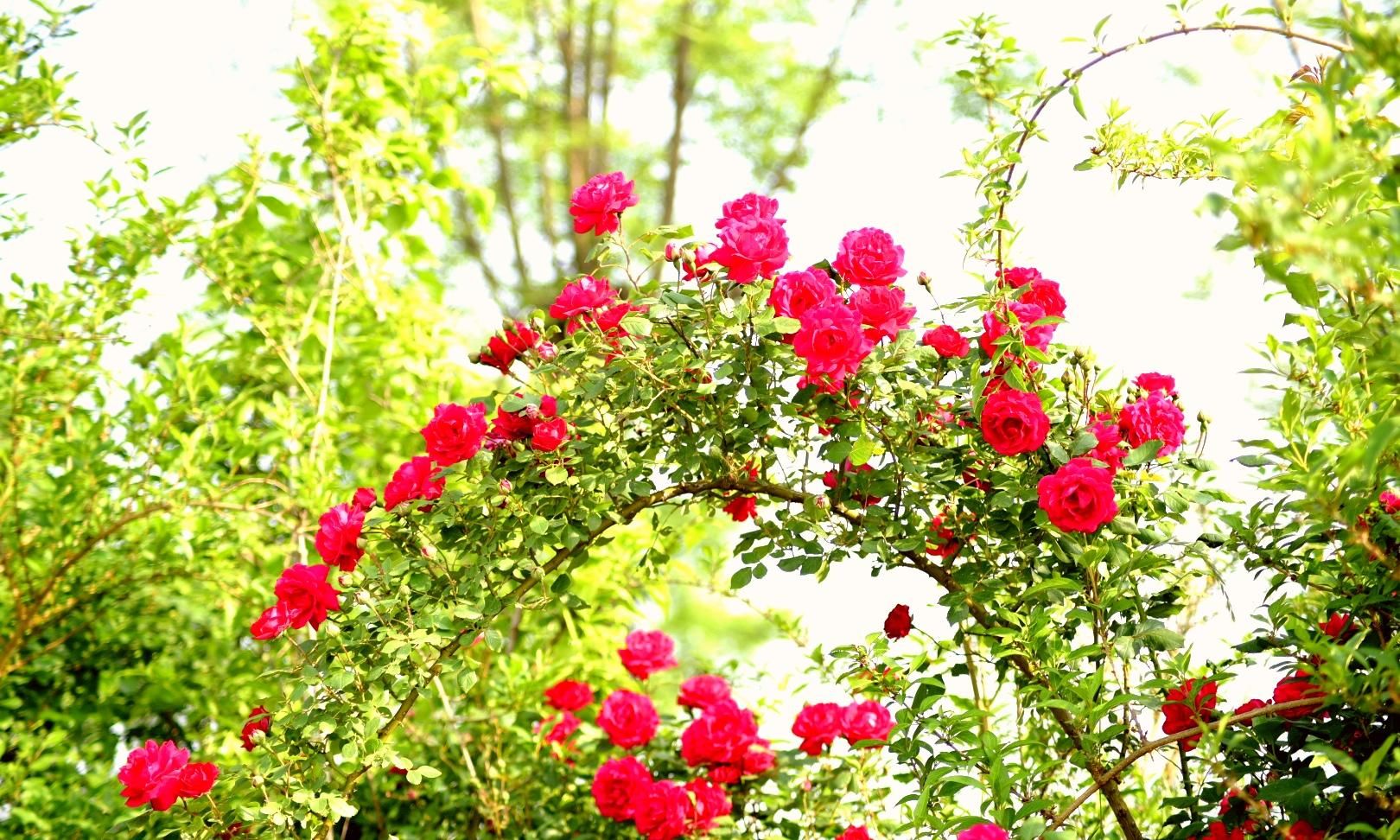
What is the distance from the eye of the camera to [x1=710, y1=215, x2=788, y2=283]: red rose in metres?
1.66

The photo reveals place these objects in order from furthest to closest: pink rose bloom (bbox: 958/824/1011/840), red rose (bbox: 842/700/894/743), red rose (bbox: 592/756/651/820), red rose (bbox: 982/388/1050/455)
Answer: red rose (bbox: 592/756/651/820) < red rose (bbox: 842/700/894/743) < red rose (bbox: 982/388/1050/455) < pink rose bloom (bbox: 958/824/1011/840)

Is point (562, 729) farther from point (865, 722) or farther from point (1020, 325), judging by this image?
point (1020, 325)

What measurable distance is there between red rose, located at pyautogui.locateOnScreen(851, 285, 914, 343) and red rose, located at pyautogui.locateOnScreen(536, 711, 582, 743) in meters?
1.19

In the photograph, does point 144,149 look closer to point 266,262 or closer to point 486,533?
point 266,262

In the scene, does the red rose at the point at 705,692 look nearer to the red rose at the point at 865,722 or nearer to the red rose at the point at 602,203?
the red rose at the point at 865,722

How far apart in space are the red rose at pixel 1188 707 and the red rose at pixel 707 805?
79 centimetres

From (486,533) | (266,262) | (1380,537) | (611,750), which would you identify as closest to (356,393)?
(266,262)

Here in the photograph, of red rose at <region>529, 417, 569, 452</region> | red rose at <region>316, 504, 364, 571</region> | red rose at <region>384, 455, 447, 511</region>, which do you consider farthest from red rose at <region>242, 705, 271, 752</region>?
red rose at <region>529, 417, 569, 452</region>

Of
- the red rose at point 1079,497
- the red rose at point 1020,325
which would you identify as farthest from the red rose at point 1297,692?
the red rose at point 1020,325

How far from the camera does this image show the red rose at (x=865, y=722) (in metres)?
2.09

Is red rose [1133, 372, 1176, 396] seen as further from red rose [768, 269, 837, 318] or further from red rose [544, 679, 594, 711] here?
red rose [544, 679, 594, 711]

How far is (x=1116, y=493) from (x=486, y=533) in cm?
88

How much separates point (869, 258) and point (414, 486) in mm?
728

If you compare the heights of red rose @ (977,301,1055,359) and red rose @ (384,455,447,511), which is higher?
red rose @ (977,301,1055,359)
